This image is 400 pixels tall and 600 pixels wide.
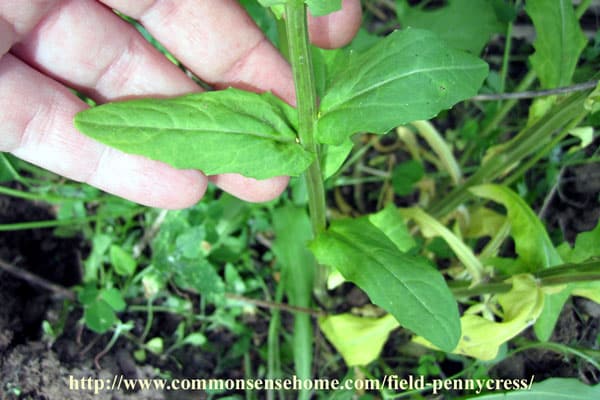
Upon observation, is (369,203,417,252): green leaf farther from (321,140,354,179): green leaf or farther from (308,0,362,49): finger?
(308,0,362,49): finger

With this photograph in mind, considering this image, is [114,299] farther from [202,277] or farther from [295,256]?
[295,256]

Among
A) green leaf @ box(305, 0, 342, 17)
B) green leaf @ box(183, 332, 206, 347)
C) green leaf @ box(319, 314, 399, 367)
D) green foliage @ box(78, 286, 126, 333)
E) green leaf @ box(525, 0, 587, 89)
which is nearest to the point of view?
green leaf @ box(305, 0, 342, 17)

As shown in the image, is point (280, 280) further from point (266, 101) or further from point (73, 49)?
point (73, 49)

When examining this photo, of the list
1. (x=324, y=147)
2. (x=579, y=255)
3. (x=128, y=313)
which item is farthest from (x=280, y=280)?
(x=579, y=255)

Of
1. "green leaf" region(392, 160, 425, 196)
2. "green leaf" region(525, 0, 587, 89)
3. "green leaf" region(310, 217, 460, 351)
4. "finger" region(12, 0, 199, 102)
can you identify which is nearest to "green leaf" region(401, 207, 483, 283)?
"green leaf" region(392, 160, 425, 196)

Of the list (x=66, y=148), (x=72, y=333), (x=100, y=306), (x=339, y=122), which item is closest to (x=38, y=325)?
(x=72, y=333)

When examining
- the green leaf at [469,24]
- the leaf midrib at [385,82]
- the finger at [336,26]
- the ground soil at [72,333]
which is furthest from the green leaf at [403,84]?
the ground soil at [72,333]
